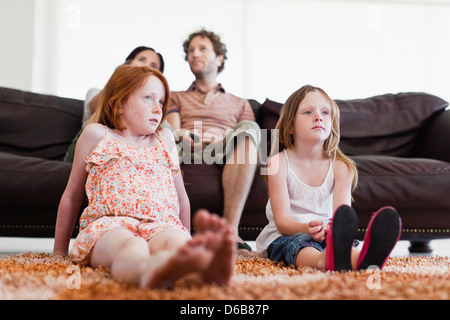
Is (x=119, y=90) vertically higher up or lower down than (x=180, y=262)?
higher up

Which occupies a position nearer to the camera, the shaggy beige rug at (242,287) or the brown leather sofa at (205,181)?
the shaggy beige rug at (242,287)

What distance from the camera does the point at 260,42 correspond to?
416 cm

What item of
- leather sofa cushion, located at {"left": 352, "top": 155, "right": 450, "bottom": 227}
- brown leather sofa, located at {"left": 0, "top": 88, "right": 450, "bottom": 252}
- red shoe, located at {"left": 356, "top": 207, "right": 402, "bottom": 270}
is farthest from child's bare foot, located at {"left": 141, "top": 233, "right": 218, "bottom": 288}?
leather sofa cushion, located at {"left": 352, "top": 155, "right": 450, "bottom": 227}

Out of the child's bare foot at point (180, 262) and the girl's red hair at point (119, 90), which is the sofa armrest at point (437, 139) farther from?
the child's bare foot at point (180, 262)

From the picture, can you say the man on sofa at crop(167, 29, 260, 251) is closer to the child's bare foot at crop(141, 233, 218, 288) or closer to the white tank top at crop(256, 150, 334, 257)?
the white tank top at crop(256, 150, 334, 257)

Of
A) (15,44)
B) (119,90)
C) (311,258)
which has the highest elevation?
(15,44)

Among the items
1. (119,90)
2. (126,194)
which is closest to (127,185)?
(126,194)

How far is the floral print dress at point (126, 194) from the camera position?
1006 mm

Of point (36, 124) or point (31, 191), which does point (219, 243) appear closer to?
point (31, 191)

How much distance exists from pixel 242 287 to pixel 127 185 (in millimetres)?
477

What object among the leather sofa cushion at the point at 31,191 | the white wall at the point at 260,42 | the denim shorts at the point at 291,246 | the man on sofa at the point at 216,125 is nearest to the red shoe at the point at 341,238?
the denim shorts at the point at 291,246

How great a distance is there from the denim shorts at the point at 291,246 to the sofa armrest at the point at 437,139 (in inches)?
45.5

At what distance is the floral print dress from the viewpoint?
3.30 ft
